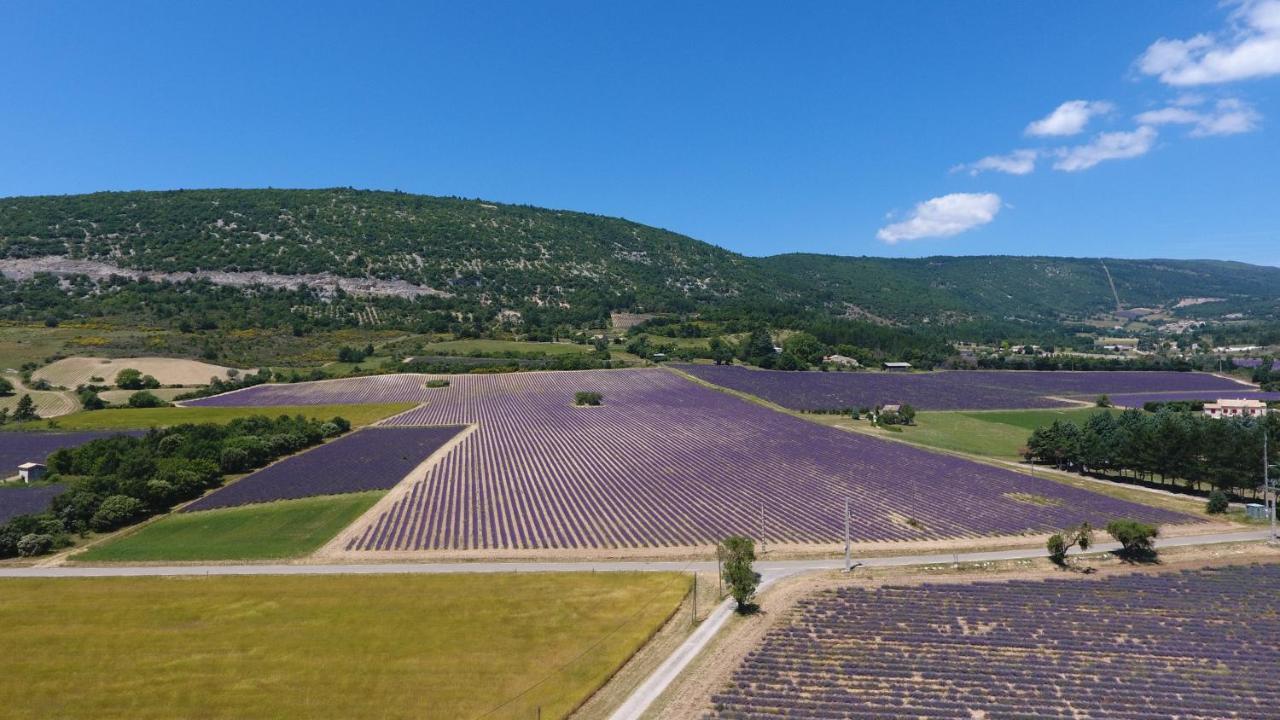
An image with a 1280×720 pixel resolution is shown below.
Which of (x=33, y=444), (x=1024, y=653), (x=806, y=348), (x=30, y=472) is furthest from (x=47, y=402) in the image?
(x=806, y=348)

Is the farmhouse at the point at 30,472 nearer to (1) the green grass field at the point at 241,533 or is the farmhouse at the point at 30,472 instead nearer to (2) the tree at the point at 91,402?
(1) the green grass field at the point at 241,533

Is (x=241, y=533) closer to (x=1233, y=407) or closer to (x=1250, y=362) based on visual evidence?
(x=1233, y=407)

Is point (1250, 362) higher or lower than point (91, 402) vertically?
higher

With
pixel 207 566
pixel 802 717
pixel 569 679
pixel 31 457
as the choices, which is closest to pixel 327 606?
pixel 207 566

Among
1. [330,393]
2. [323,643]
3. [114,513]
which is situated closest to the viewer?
[323,643]

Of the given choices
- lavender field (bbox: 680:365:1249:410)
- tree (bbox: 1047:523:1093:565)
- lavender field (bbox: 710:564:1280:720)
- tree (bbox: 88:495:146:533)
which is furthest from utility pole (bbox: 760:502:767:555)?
lavender field (bbox: 680:365:1249:410)

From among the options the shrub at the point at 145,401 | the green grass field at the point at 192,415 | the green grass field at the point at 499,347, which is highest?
the green grass field at the point at 499,347

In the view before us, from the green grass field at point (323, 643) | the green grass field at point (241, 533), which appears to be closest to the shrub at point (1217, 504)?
the green grass field at point (323, 643)
